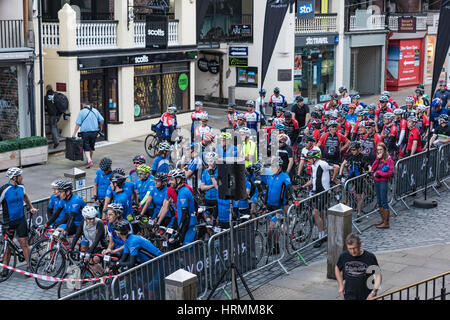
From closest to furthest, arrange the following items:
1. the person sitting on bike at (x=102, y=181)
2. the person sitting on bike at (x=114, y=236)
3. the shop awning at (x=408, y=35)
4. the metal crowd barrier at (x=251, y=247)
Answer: the person sitting on bike at (x=114, y=236) → the metal crowd barrier at (x=251, y=247) → the person sitting on bike at (x=102, y=181) → the shop awning at (x=408, y=35)

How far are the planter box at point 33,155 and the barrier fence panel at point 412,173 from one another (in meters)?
10.5

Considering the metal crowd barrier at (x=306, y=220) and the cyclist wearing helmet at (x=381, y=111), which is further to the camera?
the cyclist wearing helmet at (x=381, y=111)

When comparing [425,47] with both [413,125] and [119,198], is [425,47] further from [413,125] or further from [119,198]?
[119,198]

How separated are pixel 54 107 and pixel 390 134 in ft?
35.0

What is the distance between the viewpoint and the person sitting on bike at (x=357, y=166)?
14.7 meters

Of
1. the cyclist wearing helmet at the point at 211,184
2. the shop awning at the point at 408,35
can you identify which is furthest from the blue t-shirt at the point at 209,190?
the shop awning at the point at 408,35

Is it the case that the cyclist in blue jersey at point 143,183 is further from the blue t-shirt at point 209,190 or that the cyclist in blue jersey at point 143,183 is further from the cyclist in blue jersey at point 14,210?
the cyclist in blue jersey at point 14,210

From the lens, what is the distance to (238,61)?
→ 107 feet

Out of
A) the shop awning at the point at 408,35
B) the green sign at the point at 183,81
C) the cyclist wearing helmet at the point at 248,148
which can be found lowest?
the cyclist wearing helmet at the point at 248,148

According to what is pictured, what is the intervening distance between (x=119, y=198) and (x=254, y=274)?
260 cm

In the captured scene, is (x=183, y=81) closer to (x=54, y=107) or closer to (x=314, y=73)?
A: (x=54, y=107)

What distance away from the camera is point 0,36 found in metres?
21.7
